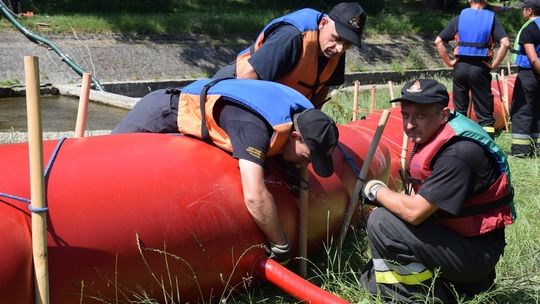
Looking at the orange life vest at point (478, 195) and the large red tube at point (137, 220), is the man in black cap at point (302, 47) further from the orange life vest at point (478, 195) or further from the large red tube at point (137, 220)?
the orange life vest at point (478, 195)

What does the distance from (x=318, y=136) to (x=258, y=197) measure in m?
0.41

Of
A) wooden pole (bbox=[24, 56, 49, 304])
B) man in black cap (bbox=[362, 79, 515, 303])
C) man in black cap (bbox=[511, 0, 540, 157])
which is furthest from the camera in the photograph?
man in black cap (bbox=[511, 0, 540, 157])

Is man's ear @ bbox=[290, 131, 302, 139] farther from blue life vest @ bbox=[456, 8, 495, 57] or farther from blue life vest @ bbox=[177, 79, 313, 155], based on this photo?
blue life vest @ bbox=[456, 8, 495, 57]

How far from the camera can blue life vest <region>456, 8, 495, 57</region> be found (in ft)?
21.9

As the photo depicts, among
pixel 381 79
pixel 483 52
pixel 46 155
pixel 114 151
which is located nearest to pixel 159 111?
pixel 114 151

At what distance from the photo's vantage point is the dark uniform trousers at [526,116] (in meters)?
6.55

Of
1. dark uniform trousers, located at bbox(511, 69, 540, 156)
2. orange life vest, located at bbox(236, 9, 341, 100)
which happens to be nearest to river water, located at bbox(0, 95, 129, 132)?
orange life vest, located at bbox(236, 9, 341, 100)

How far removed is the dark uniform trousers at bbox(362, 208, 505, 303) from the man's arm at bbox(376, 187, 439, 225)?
0.21 feet

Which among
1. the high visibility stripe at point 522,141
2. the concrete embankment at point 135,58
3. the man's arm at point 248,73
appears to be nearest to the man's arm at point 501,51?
the high visibility stripe at point 522,141

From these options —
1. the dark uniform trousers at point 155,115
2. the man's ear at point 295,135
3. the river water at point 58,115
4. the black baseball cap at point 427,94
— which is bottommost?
the river water at point 58,115

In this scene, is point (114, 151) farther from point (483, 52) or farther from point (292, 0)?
point (292, 0)

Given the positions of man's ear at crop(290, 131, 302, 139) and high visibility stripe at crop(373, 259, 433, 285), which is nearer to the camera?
high visibility stripe at crop(373, 259, 433, 285)

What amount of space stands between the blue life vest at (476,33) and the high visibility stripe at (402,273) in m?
4.25

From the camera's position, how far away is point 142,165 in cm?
293
